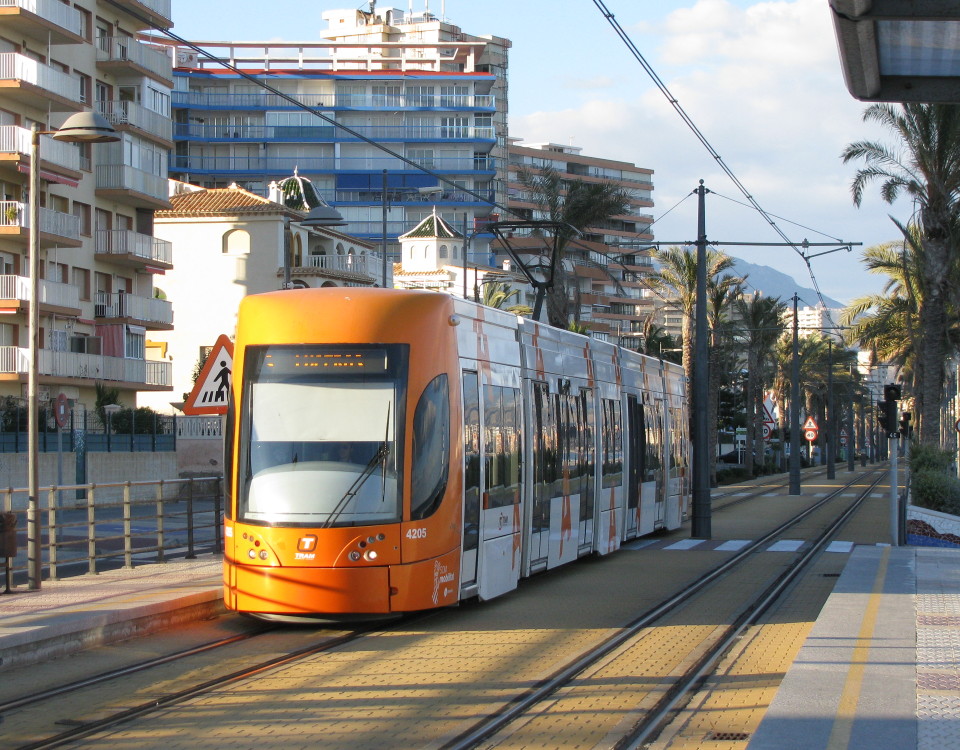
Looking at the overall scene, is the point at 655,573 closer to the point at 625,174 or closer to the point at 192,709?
the point at 192,709

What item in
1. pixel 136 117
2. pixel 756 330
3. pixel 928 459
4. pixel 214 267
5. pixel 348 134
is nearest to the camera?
pixel 928 459

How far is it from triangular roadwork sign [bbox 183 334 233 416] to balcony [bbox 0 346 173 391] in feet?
75.1

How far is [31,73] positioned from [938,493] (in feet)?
97.6

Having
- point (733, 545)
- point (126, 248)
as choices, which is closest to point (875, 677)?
point (733, 545)

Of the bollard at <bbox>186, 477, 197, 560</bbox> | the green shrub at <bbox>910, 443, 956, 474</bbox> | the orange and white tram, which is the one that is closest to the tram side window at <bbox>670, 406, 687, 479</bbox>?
the green shrub at <bbox>910, 443, 956, 474</bbox>

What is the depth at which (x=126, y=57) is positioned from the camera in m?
47.8

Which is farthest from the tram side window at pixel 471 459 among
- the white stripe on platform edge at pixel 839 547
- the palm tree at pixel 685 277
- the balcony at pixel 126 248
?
the palm tree at pixel 685 277

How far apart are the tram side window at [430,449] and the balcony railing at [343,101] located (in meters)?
96.5

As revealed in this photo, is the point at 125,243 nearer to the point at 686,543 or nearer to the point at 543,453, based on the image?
the point at 686,543

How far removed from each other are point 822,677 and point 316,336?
230 inches

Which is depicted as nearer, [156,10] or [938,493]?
[938,493]

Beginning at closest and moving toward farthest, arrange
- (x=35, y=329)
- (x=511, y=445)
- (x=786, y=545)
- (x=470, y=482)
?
(x=470, y=482) < (x=35, y=329) < (x=511, y=445) < (x=786, y=545)

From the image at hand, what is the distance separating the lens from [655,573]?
18469mm

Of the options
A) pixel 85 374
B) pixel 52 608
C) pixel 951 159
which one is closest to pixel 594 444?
pixel 52 608
